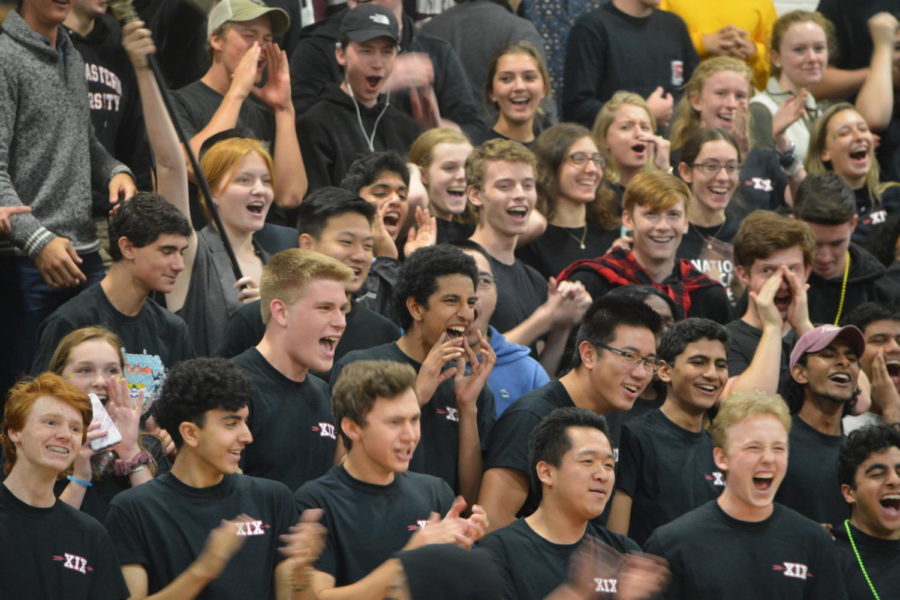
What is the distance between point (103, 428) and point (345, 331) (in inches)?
57.7

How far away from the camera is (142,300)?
22.8 ft

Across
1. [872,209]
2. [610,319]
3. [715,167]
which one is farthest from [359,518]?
[872,209]

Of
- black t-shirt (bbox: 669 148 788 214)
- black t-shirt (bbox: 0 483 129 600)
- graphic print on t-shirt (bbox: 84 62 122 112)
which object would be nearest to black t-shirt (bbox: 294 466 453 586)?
black t-shirt (bbox: 0 483 129 600)

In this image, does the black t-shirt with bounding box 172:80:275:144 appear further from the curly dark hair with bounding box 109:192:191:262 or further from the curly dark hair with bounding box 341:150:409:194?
the curly dark hair with bounding box 109:192:191:262

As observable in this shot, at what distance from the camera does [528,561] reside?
625 centimetres

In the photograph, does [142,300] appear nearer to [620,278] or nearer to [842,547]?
[620,278]

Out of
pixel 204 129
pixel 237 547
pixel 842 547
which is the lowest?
pixel 842 547

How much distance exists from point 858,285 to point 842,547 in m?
2.35

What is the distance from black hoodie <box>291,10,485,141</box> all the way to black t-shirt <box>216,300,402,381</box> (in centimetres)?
238

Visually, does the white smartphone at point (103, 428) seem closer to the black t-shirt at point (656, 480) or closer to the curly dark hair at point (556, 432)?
the curly dark hair at point (556, 432)

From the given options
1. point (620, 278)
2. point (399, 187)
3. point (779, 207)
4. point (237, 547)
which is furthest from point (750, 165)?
point (237, 547)

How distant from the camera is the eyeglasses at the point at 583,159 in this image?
8945 millimetres

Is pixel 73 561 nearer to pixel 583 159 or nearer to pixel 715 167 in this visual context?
pixel 583 159

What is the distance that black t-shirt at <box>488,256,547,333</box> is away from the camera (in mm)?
8109
